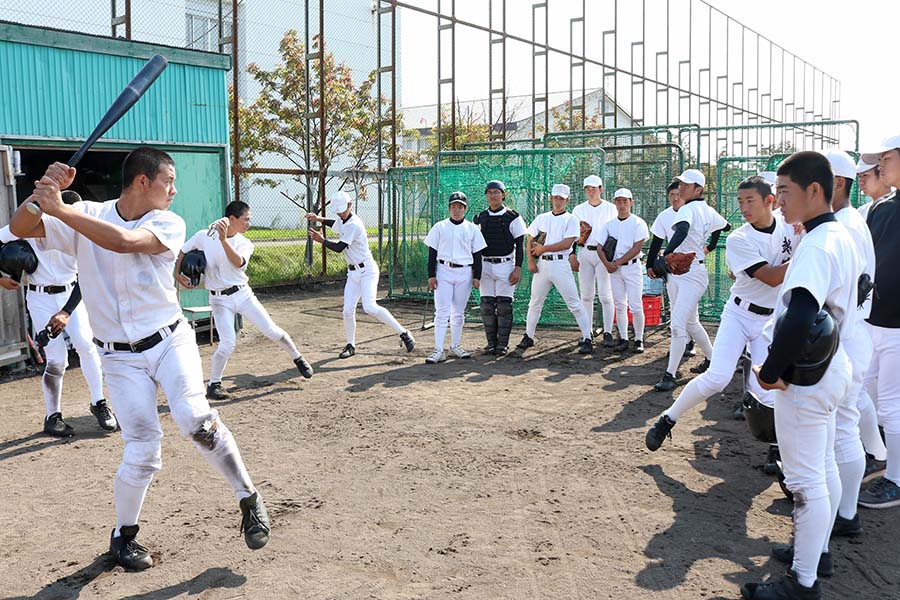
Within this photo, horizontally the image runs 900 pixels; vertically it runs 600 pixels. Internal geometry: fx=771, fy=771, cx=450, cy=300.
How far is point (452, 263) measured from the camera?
995 cm

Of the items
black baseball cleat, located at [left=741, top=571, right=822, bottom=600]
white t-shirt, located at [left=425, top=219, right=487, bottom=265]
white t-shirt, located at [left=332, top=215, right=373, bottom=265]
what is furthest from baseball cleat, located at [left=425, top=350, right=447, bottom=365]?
black baseball cleat, located at [left=741, top=571, right=822, bottom=600]

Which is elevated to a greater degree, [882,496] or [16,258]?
[16,258]

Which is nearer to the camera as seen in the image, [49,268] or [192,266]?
[49,268]

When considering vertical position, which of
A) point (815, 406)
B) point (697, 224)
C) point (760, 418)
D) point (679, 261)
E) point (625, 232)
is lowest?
point (760, 418)

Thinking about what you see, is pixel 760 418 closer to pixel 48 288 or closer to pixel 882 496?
pixel 882 496

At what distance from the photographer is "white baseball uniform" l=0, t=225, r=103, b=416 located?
6.68 meters

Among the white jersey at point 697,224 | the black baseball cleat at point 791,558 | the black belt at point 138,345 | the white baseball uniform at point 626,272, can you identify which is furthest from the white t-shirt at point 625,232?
the black belt at point 138,345

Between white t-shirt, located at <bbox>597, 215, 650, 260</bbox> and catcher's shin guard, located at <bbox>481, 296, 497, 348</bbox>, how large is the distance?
1666mm

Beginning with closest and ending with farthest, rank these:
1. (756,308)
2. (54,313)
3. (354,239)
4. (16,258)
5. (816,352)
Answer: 1. (816,352)
2. (756,308)
3. (16,258)
4. (54,313)
5. (354,239)

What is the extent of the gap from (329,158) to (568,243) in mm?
8711

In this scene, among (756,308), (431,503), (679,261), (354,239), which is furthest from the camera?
(354,239)

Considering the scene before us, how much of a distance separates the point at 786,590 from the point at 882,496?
Answer: 1.80 metres

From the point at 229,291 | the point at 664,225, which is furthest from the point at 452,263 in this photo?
the point at 229,291

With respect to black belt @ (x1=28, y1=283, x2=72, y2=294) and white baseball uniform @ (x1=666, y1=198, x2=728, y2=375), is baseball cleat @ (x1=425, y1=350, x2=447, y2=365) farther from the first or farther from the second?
black belt @ (x1=28, y1=283, x2=72, y2=294)
